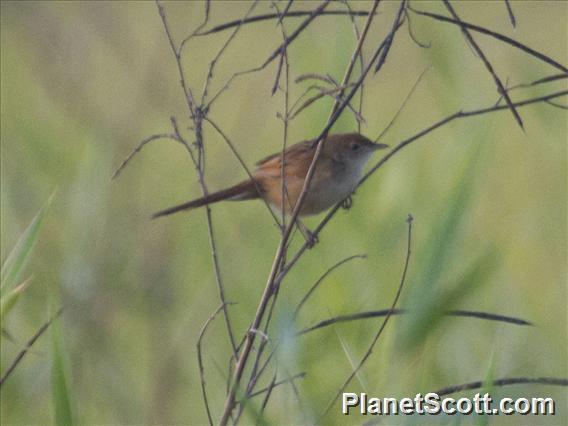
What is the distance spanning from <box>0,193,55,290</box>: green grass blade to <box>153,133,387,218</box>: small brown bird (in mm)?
1516

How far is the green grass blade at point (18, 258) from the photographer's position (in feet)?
7.11

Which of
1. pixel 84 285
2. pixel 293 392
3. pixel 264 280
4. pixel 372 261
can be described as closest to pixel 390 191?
pixel 372 261

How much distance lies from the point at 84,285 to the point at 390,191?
3.45 feet

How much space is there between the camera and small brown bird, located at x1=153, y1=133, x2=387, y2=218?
3891 mm

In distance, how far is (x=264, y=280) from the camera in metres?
3.58

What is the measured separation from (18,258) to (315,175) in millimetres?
1964

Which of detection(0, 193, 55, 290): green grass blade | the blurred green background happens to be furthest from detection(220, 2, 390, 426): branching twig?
detection(0, 193, 55, 290): green grass blade

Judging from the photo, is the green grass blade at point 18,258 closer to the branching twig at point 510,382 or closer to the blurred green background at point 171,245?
the blurred green background at point 171,245

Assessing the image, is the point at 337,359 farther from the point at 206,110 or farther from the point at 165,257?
the point at 206,110

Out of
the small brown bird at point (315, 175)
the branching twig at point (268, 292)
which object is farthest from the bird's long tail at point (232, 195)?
the branching twig at point (268, 292)

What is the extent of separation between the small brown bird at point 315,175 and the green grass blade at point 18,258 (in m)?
1.52

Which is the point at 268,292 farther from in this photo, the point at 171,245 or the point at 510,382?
the point at 171,245

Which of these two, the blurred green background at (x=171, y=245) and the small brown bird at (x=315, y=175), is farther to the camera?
the small brown bird at (x=315, y=175)

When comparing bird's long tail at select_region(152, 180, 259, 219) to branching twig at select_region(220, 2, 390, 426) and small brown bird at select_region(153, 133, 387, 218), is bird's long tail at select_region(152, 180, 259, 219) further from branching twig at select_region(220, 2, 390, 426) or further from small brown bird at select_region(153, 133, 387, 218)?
branching twig at select_region(220, 2, 390, 426)
